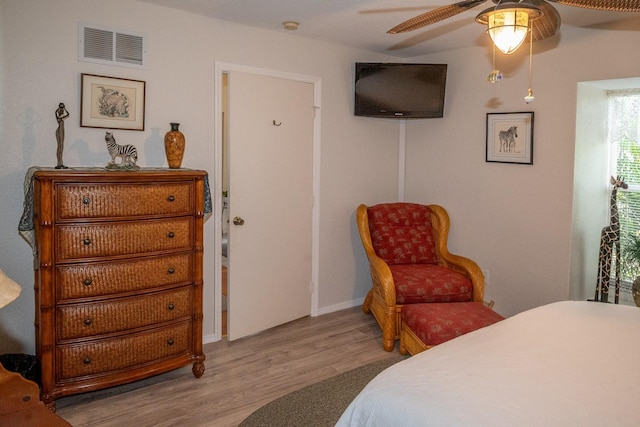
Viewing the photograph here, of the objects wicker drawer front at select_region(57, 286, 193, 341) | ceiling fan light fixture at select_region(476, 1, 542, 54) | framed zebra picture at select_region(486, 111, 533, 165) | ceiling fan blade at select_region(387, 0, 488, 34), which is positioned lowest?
wicker drawer front at select_region(57, 286, 193, 341)

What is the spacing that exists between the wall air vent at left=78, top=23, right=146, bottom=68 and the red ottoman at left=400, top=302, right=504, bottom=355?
Result: 8.29ft

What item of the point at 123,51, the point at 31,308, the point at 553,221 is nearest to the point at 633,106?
the point at 553,221

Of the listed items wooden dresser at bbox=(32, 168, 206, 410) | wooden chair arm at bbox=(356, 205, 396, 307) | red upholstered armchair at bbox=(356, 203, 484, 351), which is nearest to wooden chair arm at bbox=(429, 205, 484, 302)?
red upholstered armchair at bbox=(356, 203, 484, 351)

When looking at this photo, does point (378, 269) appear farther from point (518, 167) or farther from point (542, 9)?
point (542, 9)

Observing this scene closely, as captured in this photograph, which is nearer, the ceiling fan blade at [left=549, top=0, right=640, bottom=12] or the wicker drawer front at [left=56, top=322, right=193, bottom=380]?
the ceiling fan blade at [left=549, top=0, right=640, bottom=12]

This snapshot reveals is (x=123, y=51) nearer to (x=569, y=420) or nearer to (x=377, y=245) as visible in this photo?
(x=377, y=245)

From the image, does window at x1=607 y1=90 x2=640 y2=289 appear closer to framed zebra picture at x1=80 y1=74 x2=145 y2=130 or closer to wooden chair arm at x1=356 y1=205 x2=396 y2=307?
wooden chair arm at x1=356 y1=205 x2=396 y2=307

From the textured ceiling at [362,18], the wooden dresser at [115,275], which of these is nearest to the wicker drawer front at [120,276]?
the wooden dresser at [115,275]

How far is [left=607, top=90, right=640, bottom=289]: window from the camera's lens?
396 centimetres

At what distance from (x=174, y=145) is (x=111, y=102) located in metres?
0.49

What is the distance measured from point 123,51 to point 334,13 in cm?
143

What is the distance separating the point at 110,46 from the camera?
329 centimetres

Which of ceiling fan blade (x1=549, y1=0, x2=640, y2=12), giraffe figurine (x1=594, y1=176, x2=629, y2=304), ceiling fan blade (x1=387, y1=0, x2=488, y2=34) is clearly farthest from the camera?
giraffe figurine (x1=594, y1=176, x2=629, y2=304)

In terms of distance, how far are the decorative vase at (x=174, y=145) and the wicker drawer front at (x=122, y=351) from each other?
1060 millimetres
